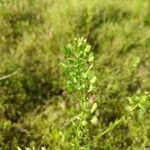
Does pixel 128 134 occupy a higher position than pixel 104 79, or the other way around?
pixel 104 79

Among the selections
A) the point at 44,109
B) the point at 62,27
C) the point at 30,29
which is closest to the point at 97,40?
the point at 62,27

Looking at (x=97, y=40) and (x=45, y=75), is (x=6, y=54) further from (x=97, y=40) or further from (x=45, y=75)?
(x=97, y=40)

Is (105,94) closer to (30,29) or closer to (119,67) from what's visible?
(119,67)

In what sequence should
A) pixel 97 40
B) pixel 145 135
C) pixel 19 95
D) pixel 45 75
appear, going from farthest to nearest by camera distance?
1. pixel 97 40
2. pixel 45 75
3. pixel 19 95
4. pixel 145 135

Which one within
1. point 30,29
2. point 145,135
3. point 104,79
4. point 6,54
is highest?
point 30,29

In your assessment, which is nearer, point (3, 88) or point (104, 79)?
point (3, 88)

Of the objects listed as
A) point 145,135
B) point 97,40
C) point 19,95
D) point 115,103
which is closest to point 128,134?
point 145,135

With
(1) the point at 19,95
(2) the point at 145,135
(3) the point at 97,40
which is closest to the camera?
(2) the point at 145,135
